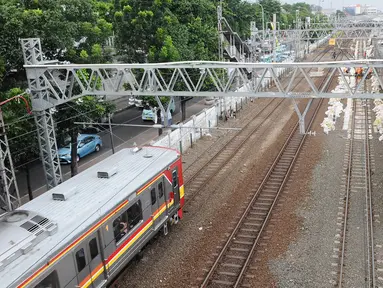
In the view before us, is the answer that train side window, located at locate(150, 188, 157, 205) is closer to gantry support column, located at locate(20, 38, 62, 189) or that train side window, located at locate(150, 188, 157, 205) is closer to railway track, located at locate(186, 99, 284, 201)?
railway track, located at locate(186, 99, 284, 201)

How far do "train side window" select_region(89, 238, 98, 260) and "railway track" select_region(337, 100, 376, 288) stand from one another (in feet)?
20.2

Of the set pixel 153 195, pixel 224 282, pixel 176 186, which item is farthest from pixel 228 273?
pixel 176 186

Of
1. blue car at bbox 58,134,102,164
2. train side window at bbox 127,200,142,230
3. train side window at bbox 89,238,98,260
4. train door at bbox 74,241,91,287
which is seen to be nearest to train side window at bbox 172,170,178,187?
train side window at bbox 127,200,142,230

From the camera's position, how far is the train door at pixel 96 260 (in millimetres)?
9250

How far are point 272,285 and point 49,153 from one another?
8729 millimetres

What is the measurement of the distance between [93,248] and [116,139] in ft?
57.7

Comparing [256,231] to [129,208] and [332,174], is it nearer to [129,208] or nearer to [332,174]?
[129,208]

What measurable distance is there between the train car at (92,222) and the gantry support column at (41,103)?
2.84 m

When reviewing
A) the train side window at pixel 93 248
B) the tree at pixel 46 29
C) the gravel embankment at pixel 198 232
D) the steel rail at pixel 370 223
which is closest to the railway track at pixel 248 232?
the gravel embankment at pixel 198 232

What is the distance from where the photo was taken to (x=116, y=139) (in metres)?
26.5

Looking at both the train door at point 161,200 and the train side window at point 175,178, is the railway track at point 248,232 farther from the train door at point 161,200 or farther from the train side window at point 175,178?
the train side window at point 175,178

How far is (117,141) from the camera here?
1029 inches

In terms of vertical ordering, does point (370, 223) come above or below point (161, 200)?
below

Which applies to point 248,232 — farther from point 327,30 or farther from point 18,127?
point 327,30
